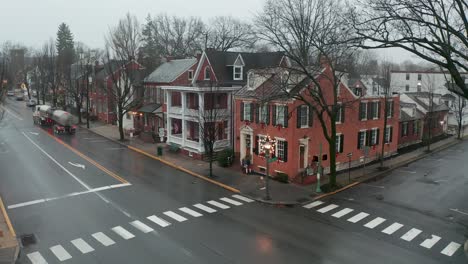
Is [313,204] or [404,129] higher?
[404,129]

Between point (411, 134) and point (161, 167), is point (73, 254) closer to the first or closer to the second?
point (161, 167)

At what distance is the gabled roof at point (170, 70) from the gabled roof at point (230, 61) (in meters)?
3.24

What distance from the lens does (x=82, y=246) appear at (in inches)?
632

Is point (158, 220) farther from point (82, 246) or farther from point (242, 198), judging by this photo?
point (242, 198)

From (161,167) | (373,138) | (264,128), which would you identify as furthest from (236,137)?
(373,138)

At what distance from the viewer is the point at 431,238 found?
17266 mm

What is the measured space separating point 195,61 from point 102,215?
993 inches

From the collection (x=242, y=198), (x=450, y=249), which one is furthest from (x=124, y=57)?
(x=450, y=249)

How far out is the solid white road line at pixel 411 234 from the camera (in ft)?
56.5

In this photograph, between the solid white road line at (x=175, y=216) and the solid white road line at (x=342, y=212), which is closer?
the solid white road line at (x=175, y=216)

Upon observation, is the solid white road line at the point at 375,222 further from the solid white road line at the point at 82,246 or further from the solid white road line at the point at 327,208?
the solid white road line at the point at 82,246

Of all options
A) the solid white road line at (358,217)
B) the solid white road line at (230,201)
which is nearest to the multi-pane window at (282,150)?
the solid white road line at (230,201)

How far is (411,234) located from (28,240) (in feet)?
57.4

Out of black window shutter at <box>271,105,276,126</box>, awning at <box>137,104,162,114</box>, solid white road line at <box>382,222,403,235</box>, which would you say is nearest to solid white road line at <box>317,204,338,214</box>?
solid white road line at <box>382,222,403,235</box>
